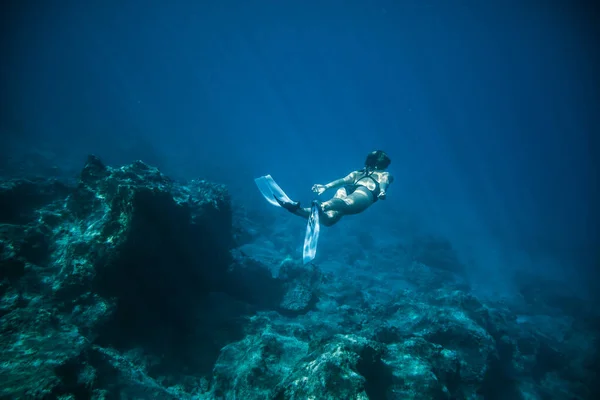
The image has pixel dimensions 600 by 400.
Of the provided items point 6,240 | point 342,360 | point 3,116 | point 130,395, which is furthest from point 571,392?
point 3,116

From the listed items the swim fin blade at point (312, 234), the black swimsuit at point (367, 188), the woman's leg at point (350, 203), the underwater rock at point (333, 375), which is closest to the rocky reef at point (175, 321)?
the underwater rock at point (333, 375)

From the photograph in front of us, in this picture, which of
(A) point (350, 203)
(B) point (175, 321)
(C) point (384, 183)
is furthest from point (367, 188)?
(B) point (175, 321)

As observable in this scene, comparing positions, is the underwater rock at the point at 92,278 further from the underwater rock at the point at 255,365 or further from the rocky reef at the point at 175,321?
the underwater rock at the point at 255,365

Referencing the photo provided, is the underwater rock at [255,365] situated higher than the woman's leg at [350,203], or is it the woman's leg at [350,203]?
the woman's leg at [350,203]

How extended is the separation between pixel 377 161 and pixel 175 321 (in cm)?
673

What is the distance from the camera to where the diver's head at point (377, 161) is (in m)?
7.67

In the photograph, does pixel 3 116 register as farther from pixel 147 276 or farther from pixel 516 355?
pixel 516 355

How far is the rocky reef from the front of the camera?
3.30 meters

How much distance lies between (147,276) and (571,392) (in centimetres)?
1471

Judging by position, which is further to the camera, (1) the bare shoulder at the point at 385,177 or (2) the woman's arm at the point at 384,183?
Result: (1) the bare shoulder at the point at 385,177

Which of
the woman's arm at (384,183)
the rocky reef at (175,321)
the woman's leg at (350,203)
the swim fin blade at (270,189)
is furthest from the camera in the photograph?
the woman's arm at (384,183)

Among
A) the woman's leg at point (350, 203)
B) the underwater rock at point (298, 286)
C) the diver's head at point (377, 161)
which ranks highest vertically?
the diver's head at point (377, 161)

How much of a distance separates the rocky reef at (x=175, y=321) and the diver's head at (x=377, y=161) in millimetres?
4422

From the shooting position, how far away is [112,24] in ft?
264
